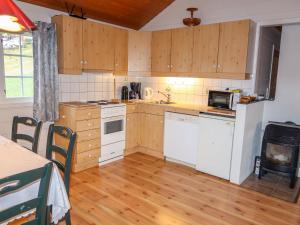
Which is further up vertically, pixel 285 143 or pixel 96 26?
pixel 96 26

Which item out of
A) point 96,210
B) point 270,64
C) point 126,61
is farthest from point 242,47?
point 96,210

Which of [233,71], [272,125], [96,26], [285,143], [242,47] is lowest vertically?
[285,143]

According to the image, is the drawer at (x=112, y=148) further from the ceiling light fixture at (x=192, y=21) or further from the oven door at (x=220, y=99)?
the ceiling light fixture at (x=192, y=21)

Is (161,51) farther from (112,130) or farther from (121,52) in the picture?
(112,130)

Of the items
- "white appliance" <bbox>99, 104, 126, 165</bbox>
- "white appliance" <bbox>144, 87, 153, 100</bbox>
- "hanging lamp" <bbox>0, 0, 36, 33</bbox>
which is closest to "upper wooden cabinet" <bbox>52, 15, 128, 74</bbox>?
"white appliance" <bbox>144, 87, 153, 100</bbox>

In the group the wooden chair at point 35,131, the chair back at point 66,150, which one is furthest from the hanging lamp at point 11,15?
the wooden chair at point 35,131

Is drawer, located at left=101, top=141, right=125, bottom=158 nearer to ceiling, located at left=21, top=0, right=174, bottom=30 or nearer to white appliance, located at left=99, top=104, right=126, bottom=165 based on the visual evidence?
white appliance, located at left=99, top=104, right=126, bottom=165

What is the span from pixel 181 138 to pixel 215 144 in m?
0.57

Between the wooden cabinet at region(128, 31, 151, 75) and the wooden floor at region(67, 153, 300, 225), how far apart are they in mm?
1731

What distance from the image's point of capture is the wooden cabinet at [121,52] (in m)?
3.91

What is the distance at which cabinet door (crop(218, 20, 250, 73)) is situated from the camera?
3203 millimetres

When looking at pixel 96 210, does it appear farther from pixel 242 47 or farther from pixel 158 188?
pixel 242 47

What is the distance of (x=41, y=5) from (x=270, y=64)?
3.63 metres

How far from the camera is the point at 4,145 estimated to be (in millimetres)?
1820
